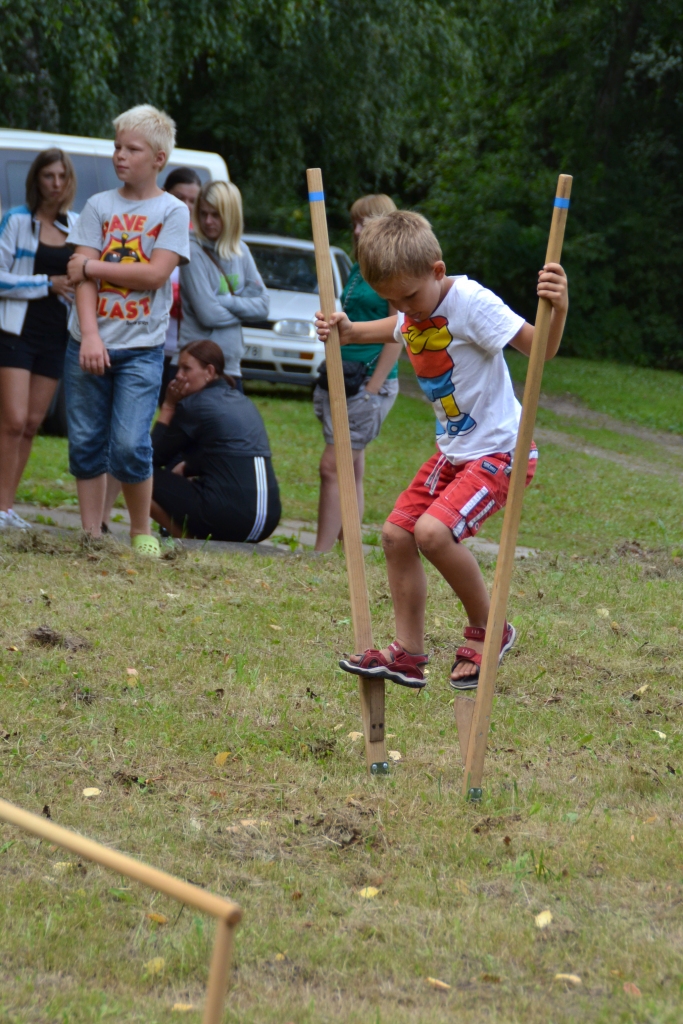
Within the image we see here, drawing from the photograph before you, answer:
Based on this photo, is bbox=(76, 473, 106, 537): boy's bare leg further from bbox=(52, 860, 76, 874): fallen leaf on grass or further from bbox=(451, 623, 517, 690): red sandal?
bbox=(52, 860, 76, 874): fallen leaf on grass

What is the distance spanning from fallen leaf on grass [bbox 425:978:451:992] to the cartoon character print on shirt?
5.76 ft

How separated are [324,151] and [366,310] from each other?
15077 mm

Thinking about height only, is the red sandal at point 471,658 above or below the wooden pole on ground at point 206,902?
below

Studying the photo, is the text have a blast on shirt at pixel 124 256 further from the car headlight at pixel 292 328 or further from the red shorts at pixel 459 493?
the car headlight at pixel 292 328

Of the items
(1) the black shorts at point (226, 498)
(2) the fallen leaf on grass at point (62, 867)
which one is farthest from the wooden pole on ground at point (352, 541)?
(1) the black shorts at point (226, 498)

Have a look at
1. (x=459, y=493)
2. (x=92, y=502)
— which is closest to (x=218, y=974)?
(x=459, y=493)

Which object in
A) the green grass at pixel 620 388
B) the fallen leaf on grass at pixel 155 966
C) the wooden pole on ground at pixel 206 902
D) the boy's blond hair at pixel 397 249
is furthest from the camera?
the green grass at pixel 620 388

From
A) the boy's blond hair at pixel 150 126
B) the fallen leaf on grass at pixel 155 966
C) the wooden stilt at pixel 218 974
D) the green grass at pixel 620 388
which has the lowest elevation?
the green grass at pixel 620 388

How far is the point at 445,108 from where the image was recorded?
82.2ft

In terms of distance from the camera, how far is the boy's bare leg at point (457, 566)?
3.68 meters

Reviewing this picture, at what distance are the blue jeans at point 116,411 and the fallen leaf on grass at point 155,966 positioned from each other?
356 cm

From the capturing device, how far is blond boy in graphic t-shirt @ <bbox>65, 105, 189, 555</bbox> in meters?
5.81

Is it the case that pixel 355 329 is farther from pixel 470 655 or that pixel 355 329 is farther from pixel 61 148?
pixel 61 148

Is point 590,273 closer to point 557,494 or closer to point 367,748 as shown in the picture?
point 557,494
